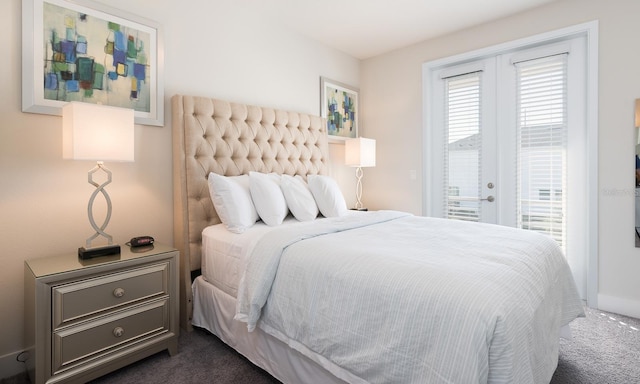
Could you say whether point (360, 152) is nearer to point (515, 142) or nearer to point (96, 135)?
point (515, 142)

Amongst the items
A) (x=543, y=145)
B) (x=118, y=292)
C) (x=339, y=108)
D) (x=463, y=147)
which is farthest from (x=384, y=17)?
(x=118, y=292)

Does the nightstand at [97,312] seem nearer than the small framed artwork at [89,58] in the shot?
Yes

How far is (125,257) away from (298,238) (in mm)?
1004

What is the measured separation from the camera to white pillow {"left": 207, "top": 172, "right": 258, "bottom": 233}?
221 centimetres

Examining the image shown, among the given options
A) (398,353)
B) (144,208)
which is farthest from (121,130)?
(398,353)

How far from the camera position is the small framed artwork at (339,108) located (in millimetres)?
3752

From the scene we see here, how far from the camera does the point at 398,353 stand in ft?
3.70

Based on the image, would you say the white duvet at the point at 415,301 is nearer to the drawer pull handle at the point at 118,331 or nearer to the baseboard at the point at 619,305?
the drawer pull handle at the point at 118,331

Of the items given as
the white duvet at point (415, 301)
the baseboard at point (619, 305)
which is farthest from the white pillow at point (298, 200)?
the baseboard at point (619, 305)

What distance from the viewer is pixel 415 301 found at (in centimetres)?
112

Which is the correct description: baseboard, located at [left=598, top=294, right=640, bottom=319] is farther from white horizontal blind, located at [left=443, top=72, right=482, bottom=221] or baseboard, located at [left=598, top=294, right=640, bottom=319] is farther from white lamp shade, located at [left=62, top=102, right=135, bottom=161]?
white lamp shade, located at [left=62, top=102, right=135, bottom=161]

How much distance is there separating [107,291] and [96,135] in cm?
84

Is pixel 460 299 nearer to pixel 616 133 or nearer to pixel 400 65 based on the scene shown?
pixel 616 133

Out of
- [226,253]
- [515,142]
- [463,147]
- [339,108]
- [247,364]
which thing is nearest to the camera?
[247,364]
